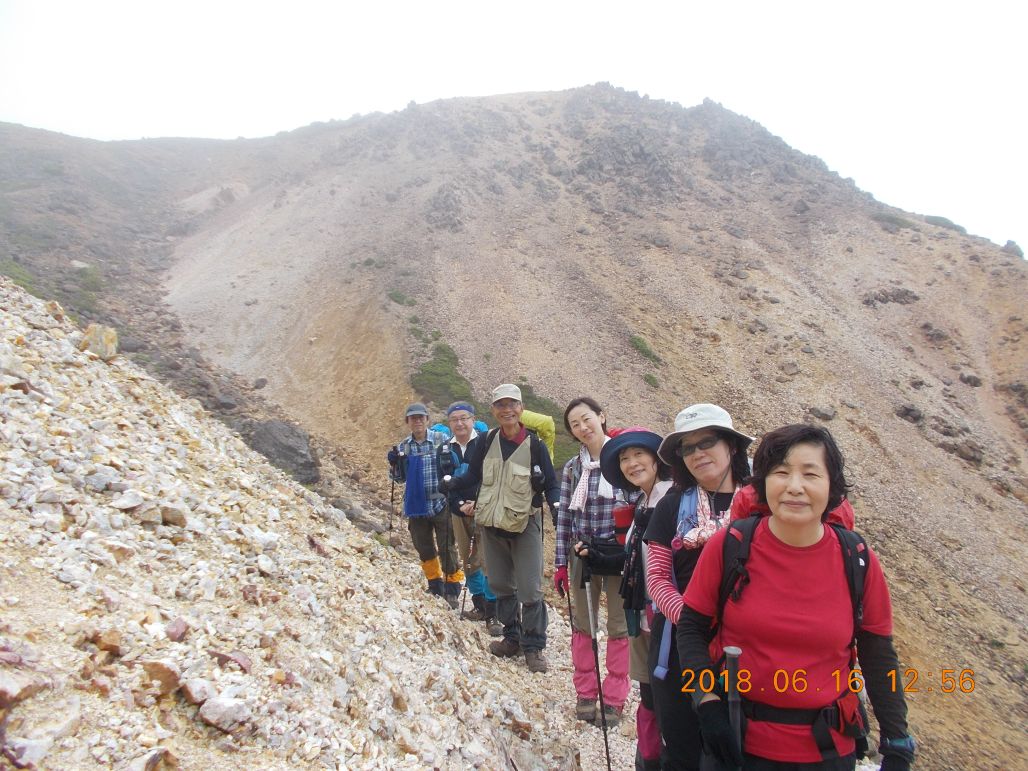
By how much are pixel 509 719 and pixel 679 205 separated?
41208mm

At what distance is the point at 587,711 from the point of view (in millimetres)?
6039

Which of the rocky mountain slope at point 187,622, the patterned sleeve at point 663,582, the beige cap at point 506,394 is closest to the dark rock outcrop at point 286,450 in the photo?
the rocky mountain slope at point 187,622

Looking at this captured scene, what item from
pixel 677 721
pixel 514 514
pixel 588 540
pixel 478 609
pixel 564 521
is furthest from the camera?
pixel 478 609

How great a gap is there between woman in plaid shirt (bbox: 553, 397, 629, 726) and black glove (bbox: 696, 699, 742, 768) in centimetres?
263

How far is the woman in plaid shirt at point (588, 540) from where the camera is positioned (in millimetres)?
5586

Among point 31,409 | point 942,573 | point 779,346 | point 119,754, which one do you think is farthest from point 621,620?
point 779,346

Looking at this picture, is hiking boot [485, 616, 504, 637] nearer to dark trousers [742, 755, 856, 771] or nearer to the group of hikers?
the group of hikers

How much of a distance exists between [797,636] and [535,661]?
486 cm

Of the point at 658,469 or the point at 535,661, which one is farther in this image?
the point at 535,661

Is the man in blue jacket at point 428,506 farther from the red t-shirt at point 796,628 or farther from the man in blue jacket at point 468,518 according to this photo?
the red t-shirt at point 796,628

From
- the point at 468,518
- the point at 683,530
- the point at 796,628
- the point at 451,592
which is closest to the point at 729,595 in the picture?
the point at 796,628

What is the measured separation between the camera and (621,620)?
594cm

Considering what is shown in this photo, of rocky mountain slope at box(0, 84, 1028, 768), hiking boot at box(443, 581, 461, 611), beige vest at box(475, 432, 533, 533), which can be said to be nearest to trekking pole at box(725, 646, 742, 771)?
beige vest at box(475, 432, 533, 533)
